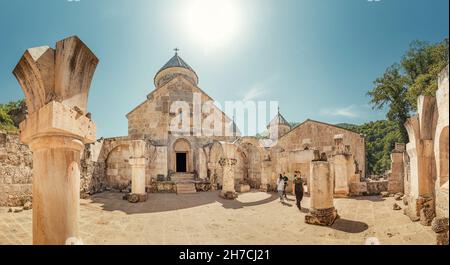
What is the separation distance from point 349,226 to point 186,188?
30.3 ft

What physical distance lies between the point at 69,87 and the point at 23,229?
4373 mm

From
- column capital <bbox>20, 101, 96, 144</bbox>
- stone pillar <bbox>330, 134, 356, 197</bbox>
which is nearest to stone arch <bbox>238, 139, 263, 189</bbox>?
stone pillar <bbox>330, 134, 356, 197</bbox>

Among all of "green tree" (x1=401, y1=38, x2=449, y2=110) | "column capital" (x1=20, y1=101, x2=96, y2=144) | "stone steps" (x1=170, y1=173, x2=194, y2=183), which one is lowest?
"stone steps" (x1=170, y1=173, x2=194, y2=183)

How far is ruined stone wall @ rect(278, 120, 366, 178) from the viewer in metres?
17.6

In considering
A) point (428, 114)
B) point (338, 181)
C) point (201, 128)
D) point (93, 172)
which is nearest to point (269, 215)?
point (338, 181)

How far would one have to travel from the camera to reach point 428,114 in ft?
17.6

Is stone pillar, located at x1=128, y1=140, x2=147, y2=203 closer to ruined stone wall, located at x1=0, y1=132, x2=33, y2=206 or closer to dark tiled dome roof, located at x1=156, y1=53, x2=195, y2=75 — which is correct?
ruined stone wall, located at x1=0, y1=132, x2=33, y2=206

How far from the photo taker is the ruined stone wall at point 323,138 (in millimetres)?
17625

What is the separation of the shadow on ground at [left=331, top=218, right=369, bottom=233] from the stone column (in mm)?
5518

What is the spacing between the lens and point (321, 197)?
614 centimetres

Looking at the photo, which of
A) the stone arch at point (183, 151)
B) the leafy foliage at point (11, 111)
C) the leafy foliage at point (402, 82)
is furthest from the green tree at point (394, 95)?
the leafy foliage at point (11, 111)

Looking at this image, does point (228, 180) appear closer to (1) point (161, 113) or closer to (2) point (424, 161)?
(2) point (424, 161)

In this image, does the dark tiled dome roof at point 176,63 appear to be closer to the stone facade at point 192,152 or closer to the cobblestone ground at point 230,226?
the stone facade at point 192,152
